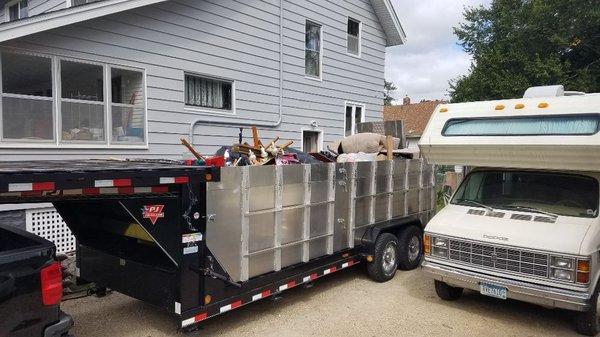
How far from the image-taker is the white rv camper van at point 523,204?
16.0ft

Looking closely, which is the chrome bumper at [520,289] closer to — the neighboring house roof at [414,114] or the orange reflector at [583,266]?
the orange reflector at [583,266]

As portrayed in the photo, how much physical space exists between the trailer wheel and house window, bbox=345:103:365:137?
6.70 m

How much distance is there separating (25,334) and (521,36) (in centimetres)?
2481

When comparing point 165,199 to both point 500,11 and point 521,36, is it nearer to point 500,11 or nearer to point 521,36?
point 521,36

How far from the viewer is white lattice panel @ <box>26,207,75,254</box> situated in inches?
285

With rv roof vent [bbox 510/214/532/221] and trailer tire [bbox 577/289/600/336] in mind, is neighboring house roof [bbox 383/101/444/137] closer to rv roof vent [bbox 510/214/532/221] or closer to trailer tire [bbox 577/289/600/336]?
rv roof vent [bbox 510/214/532/221]

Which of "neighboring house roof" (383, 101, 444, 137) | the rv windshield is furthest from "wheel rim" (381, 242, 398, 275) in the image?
"neighboring house roof" (383, 101, 444, 137)

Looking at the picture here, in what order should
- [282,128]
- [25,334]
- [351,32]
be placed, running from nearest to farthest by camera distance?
1. [25,334]
2. [282,128]
3. [351,32]

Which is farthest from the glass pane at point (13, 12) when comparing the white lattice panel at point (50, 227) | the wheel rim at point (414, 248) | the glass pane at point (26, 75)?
the wheel rim at point (414, 248)

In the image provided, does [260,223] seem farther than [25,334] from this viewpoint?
Yes

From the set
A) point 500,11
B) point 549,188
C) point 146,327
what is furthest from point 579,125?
point 500,11

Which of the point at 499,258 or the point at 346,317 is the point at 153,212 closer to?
the point at 346,317

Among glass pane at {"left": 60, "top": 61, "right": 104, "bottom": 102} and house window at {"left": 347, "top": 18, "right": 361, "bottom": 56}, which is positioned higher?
house window at {"left": 347, "top": 18, "right": 361, "bottom": 56}

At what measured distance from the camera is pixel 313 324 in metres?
5.18
